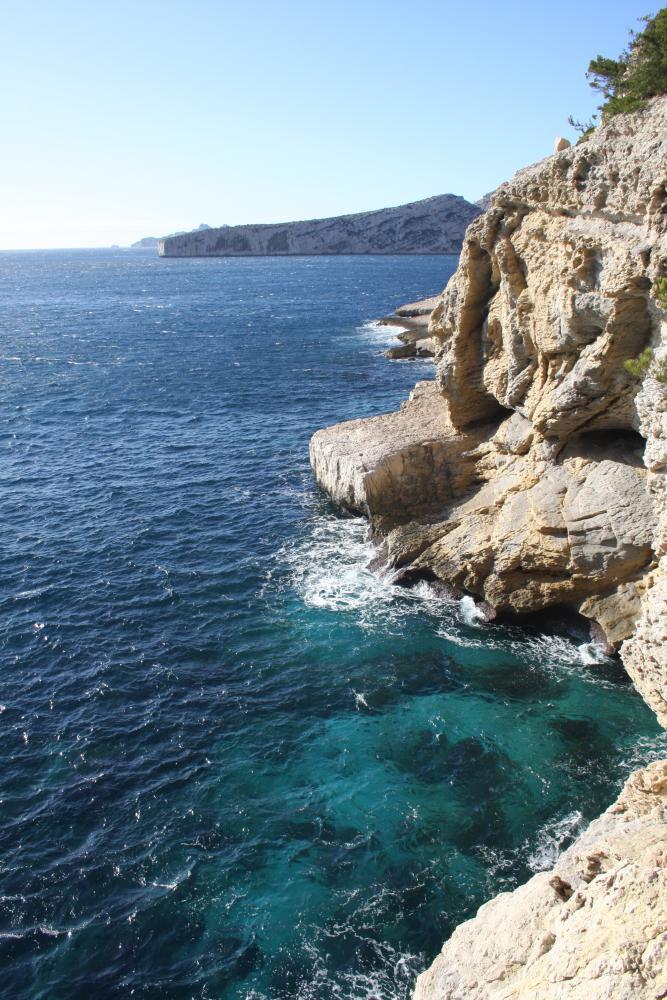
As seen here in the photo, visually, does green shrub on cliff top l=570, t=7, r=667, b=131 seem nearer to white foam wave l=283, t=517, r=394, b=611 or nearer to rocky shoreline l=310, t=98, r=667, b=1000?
rocky shoreline l=310, t=98, r=667, b=1000

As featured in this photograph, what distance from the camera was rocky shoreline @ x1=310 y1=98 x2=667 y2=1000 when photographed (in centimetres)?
1161

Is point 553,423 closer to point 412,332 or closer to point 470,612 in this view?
point 470,612

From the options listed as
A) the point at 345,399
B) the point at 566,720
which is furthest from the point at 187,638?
the point at 345,399

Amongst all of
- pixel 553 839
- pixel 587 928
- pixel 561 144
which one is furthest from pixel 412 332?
pixel 587 928

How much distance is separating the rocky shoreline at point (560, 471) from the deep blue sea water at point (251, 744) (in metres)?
2.93

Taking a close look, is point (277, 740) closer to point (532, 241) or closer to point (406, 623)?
point (406, 623)

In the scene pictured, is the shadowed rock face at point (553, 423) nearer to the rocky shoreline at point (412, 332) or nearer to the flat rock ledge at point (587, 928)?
the flat rock ledge at point (587, 928)

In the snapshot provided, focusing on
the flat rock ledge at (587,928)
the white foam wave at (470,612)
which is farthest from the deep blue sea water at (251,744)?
the flat rock ledge at (587,928)

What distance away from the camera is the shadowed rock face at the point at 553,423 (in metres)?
23.8

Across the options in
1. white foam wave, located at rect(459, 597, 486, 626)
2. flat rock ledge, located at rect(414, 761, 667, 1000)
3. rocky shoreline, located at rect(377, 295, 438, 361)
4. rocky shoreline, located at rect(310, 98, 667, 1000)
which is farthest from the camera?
rocky shoreline, located at rect(377, 295, 438, 361)

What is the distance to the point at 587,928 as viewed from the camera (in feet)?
33.7

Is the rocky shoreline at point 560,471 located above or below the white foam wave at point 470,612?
above

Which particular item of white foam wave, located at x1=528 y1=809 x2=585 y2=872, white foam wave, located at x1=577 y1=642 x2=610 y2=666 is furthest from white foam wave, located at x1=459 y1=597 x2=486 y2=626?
white foam wave, located at x1=528 y1=809 x2=585 y2=872

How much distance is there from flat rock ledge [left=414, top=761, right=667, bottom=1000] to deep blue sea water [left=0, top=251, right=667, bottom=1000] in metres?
4.73
